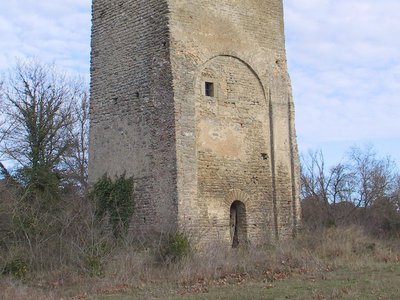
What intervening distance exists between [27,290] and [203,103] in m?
7.30

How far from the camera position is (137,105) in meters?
16.3

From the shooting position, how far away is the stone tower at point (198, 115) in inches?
613

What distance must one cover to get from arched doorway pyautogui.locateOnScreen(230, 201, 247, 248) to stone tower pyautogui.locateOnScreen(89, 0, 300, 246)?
3cm

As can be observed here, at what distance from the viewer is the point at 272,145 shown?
17.8 m

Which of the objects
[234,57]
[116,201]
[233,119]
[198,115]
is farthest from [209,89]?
[116,201]

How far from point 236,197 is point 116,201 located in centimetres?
347

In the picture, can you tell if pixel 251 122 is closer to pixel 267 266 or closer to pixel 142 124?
pixel 142 124

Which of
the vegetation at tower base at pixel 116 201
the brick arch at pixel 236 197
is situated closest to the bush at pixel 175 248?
the vegetation at tower base at pixel 116 201

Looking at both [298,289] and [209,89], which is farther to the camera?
[209,89]

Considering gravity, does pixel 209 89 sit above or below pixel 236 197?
above

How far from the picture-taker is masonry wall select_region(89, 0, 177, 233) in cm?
1554

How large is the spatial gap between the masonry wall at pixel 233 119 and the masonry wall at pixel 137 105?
1.27 ft

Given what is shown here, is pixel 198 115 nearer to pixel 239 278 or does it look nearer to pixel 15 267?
pixel 239 278

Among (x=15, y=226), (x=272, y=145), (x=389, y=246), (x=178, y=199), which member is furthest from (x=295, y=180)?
(x=15, y=226)
